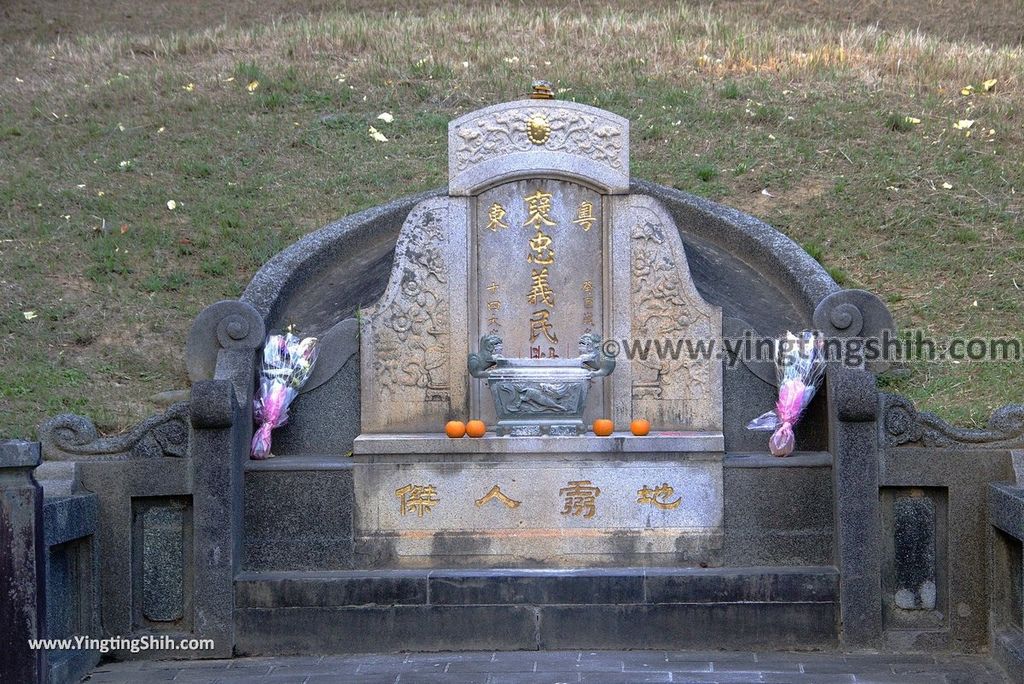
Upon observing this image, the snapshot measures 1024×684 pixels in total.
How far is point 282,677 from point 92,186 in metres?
7.00

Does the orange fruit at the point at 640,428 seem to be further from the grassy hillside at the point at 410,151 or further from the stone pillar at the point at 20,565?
the stone pillar at the point at 20,565

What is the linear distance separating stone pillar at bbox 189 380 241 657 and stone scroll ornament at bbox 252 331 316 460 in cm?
41

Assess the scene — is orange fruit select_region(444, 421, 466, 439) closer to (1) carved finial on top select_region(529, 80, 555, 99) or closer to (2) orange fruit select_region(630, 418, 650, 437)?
(2) orange fruit select_region(630, 418, 650, 437)

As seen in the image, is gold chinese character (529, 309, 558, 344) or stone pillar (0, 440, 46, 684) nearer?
stone pillar (0, 440, 46, 684)

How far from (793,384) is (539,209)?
183 cm

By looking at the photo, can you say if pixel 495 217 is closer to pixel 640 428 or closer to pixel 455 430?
pixel 455 430

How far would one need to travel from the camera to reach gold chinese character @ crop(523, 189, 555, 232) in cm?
766

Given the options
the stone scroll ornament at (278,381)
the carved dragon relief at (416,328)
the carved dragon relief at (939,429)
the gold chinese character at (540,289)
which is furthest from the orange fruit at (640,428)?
the stone scroll ornament at (278,381)

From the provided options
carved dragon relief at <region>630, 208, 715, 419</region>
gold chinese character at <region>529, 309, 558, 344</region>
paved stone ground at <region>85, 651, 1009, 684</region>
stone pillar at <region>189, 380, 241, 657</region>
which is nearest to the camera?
paved stone ground at <region>85, 651, 1009, 684</region>

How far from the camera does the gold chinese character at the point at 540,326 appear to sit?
7.65 meters

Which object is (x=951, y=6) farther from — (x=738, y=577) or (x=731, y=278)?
(x=738, y=577)

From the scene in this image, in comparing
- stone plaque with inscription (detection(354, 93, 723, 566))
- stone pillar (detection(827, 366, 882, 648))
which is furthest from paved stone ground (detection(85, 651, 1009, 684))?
stone plaque with inscription (detection(354, 93, 723, 566))

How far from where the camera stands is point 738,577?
6832 mm

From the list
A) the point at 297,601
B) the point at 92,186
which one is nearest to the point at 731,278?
the point at 297,601
